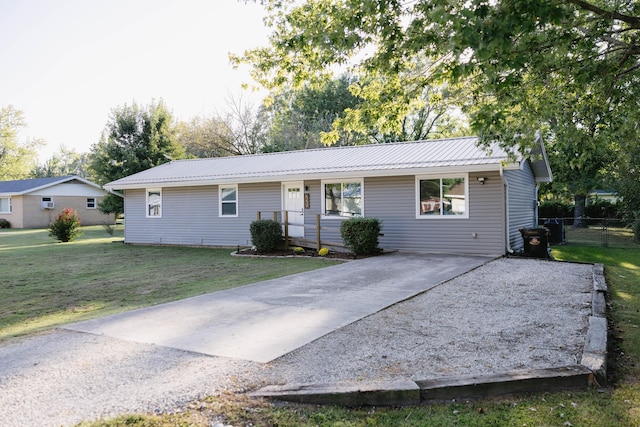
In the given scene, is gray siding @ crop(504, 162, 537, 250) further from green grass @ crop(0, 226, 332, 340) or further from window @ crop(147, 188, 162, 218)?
window @ crop(147, 188, 162, 218)

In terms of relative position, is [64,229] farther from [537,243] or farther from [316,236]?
[537,243]

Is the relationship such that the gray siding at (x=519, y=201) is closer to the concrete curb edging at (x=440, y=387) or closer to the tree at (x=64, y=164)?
the concrete curb edging at (x=440, y=387)

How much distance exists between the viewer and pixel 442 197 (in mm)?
13391

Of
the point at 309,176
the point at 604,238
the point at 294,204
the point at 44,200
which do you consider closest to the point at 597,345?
the point at 309,176

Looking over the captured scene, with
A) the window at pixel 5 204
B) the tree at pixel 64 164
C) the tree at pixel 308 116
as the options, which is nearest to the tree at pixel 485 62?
the tree at pixel 308 116

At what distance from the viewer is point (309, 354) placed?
14.0 ft

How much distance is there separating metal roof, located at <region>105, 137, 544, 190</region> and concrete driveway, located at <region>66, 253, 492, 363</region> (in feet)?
14.5

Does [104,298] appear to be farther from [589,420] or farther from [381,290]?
[589,420]

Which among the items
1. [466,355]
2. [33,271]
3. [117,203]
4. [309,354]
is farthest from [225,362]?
[117,203]

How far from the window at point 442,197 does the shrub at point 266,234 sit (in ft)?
14.6

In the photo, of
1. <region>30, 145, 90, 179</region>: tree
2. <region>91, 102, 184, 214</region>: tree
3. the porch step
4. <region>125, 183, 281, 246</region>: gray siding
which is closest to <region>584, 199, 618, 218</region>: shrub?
the porch step

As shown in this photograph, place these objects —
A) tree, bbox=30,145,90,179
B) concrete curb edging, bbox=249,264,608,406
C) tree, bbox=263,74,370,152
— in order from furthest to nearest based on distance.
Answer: tree, bbox=30,145,90,179, tree, bbox=263,74,370,152, concrete curb edging, bbox=249,264,608,406

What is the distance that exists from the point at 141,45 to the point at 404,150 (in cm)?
893

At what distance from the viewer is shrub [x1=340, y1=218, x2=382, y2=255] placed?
42.3 feet
